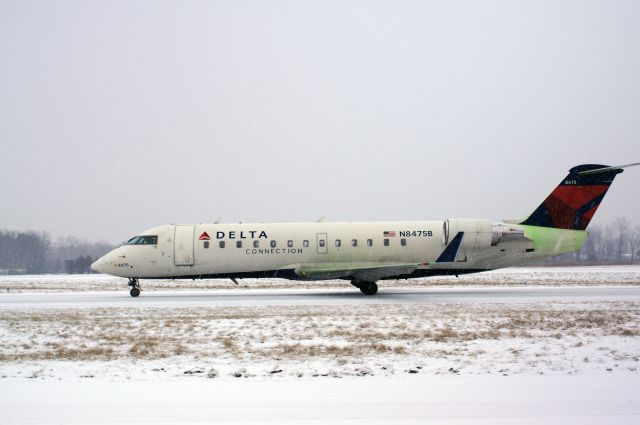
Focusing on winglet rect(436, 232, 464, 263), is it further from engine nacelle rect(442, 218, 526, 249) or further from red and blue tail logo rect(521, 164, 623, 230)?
red and blue tail logo rect(521, 164, 623, 230)

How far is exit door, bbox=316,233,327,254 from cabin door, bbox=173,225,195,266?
5446 mm

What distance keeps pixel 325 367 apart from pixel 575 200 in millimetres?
19705

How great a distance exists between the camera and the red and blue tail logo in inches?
954

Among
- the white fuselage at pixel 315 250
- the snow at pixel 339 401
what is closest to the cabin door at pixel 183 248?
the white fuselage at pixel 315 250

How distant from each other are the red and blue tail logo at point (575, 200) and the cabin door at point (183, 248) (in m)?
14.8

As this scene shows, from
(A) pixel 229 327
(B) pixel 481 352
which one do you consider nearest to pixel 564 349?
(B) pixel 481 352

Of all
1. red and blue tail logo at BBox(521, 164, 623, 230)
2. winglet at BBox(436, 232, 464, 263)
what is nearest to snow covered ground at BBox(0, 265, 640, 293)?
red and blue tail logo at BBox(521, 164, 623, 230)

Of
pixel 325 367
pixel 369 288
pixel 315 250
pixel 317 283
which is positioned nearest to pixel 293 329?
pixel 325 367

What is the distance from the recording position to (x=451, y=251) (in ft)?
74.4

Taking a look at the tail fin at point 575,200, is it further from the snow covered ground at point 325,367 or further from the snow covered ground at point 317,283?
the snow covered ground at point 325,367

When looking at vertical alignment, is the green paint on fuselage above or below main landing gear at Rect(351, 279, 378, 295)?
above

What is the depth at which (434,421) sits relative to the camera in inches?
227

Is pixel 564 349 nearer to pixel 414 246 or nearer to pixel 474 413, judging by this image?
pixel 474 413

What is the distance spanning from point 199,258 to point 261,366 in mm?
15658
